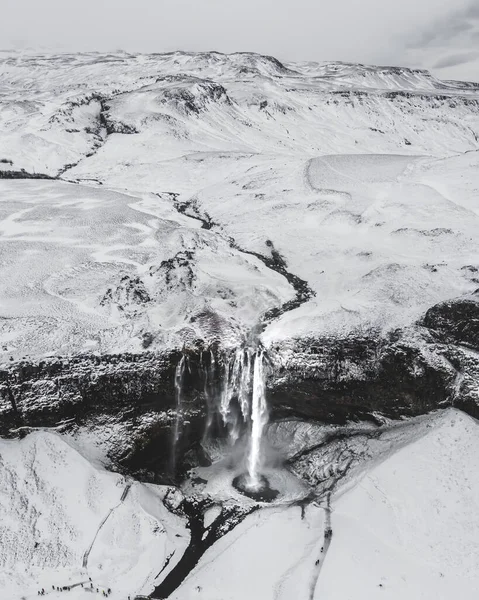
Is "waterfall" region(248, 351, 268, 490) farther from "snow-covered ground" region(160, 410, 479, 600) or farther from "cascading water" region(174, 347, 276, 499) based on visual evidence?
"snow-covered ground" region(160, 410, 479, 600)

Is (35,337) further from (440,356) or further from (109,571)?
(440,356)

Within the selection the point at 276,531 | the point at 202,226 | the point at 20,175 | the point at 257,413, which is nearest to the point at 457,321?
the point at 257,413

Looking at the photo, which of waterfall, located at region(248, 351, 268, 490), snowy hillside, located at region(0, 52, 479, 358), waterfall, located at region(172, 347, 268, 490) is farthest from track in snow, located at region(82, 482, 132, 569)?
snowy hillside, located at region(0, 52, 479, 358)

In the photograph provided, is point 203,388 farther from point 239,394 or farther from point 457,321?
point 457,321

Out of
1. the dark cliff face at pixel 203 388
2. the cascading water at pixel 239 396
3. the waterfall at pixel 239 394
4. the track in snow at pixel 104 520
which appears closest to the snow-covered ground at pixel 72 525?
the track in snow at pixel 104 520

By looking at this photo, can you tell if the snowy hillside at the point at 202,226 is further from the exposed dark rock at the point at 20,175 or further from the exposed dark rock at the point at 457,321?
the exposed dark rock at the point at 457,321

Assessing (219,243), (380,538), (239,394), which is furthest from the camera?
(219,243)
